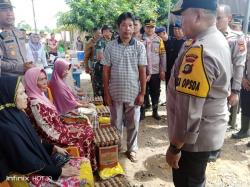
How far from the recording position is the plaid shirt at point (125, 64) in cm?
315

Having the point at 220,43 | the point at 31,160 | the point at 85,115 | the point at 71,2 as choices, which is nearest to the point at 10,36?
the point at 85,115

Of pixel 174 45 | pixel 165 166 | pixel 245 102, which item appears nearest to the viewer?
pixel 165 166

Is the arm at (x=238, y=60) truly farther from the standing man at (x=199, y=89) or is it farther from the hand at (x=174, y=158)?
the hand at (x=174, y=158)

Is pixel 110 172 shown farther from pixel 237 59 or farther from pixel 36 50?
pixel 36 50

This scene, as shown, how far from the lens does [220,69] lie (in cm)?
157

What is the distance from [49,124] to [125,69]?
1.16 m

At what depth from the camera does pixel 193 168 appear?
184 cm

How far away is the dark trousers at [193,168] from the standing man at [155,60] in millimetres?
3170

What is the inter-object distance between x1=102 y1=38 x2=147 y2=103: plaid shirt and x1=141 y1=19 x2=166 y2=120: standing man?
1740 mm

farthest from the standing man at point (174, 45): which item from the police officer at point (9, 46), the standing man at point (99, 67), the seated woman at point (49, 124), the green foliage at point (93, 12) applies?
the green foliage at point (93, 12)

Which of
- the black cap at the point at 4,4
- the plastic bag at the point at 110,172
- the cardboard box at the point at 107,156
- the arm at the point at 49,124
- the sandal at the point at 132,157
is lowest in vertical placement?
the sandal at the point at 132,157

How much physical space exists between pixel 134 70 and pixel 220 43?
5.46 feet

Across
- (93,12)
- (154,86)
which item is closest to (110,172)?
(154,86)

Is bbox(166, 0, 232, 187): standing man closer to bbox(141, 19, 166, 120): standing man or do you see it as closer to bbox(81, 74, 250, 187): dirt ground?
bbox(81, 74, 250, 187): dirt ground
